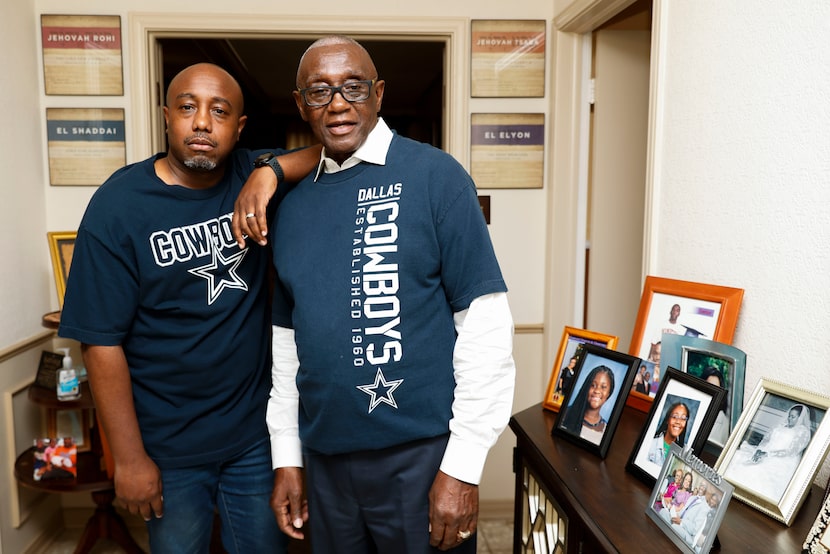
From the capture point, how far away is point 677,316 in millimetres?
1442

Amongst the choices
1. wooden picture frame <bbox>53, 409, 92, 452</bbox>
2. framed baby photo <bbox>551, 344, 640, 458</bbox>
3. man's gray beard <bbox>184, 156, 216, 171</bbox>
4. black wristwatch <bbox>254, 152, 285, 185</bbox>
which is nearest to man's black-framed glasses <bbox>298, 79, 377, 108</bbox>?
black wristwatch <bbox>254, 152, 285, 185</bbox>

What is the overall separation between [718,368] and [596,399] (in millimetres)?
251

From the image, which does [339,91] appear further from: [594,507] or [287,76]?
[287,76]

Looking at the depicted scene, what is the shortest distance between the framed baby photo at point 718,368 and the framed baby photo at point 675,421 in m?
0.08

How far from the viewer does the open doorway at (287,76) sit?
4695 mm

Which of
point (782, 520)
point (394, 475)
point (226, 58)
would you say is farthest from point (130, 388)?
point (226, 58)

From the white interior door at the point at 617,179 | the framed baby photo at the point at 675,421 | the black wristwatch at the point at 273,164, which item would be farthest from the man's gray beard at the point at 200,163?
the white interior door at the point at 617,179

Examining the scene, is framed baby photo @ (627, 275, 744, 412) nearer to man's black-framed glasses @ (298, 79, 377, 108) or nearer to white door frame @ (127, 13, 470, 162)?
man's black-framed glasses @ (298, 79, 377, 108)

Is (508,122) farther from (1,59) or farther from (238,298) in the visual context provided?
(1,59)

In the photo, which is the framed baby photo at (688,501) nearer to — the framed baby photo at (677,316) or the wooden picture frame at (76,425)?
the framed baby photo at (677,316)

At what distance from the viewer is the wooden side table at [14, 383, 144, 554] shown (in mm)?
2238

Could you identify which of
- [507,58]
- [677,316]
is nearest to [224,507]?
[677,316]

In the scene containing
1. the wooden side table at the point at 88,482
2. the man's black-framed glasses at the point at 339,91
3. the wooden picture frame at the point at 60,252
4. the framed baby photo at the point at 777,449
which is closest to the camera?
the framed baby photo at the point at 777,449

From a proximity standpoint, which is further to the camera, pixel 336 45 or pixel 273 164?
pixel 273 164
